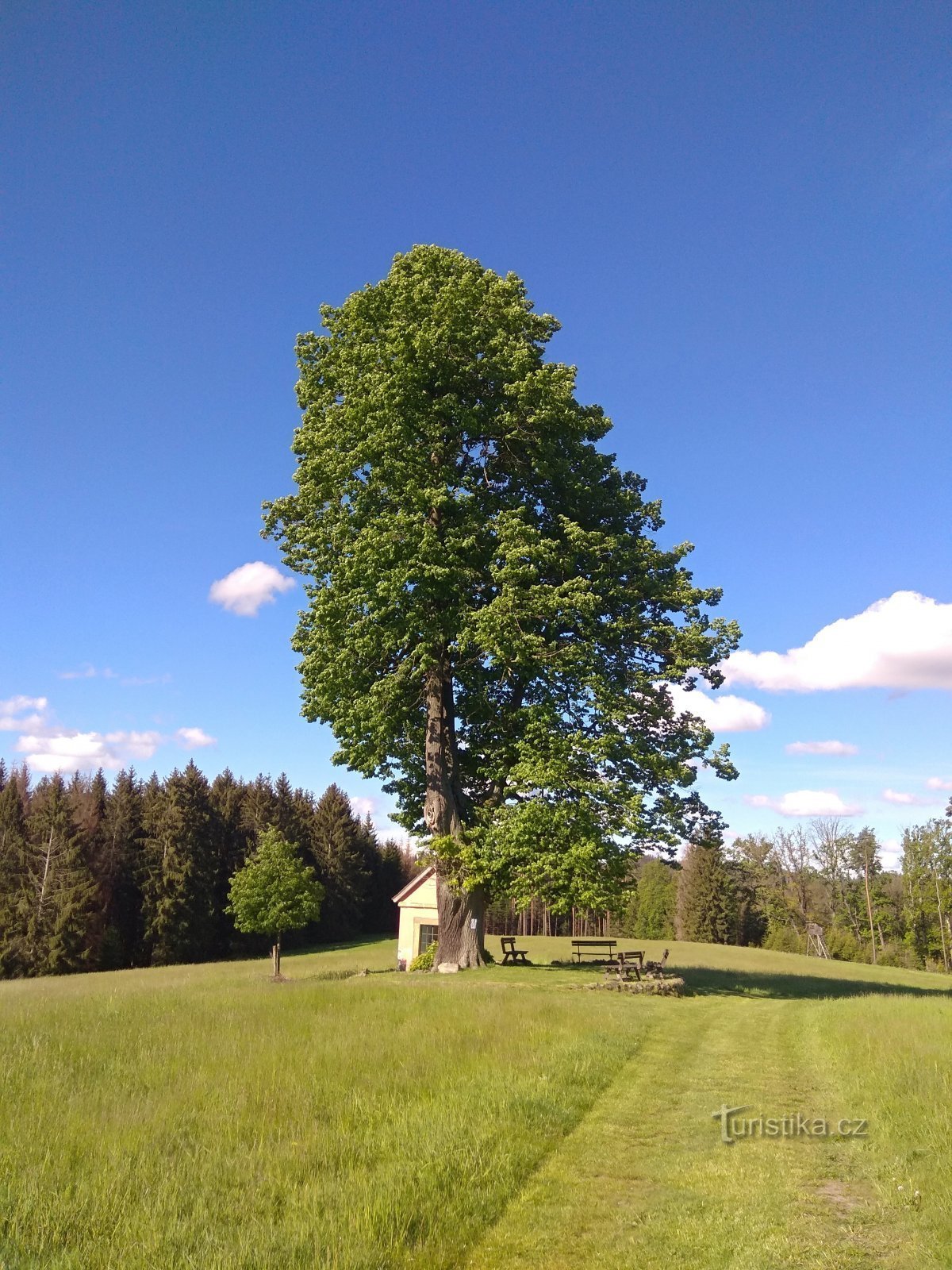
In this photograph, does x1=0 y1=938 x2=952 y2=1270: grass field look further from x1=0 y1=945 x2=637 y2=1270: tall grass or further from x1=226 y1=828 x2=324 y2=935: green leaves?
x1=226 y1=828 x2=324 y2=935: green leaves

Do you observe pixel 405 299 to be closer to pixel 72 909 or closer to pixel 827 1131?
pixel 827 1131

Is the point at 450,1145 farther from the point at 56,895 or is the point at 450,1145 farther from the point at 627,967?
the point at 56,895

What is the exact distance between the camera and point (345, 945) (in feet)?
224

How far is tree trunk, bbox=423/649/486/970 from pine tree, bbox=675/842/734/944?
64.1 metres

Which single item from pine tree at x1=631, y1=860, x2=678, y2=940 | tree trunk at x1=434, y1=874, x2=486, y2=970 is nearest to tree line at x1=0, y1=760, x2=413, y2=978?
tree trunk at x1=434, y1=874, x2=486, y2=970

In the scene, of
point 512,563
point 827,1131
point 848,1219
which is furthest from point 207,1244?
point 512,563

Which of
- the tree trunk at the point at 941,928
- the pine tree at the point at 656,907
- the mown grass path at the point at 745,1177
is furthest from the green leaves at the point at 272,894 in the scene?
the pine tree at the point at 656,907

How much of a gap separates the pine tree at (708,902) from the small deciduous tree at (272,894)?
54.9 m

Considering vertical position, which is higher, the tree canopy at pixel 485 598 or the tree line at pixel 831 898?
the tree canopy at pixel 485 598

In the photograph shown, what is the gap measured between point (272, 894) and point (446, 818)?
58.0ft

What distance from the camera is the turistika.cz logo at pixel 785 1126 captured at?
790 cm

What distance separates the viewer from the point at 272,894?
120 ft

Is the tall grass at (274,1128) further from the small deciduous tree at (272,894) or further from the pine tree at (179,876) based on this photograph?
the pine tree at (179,876)

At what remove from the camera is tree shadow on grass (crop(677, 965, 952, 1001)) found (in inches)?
933
